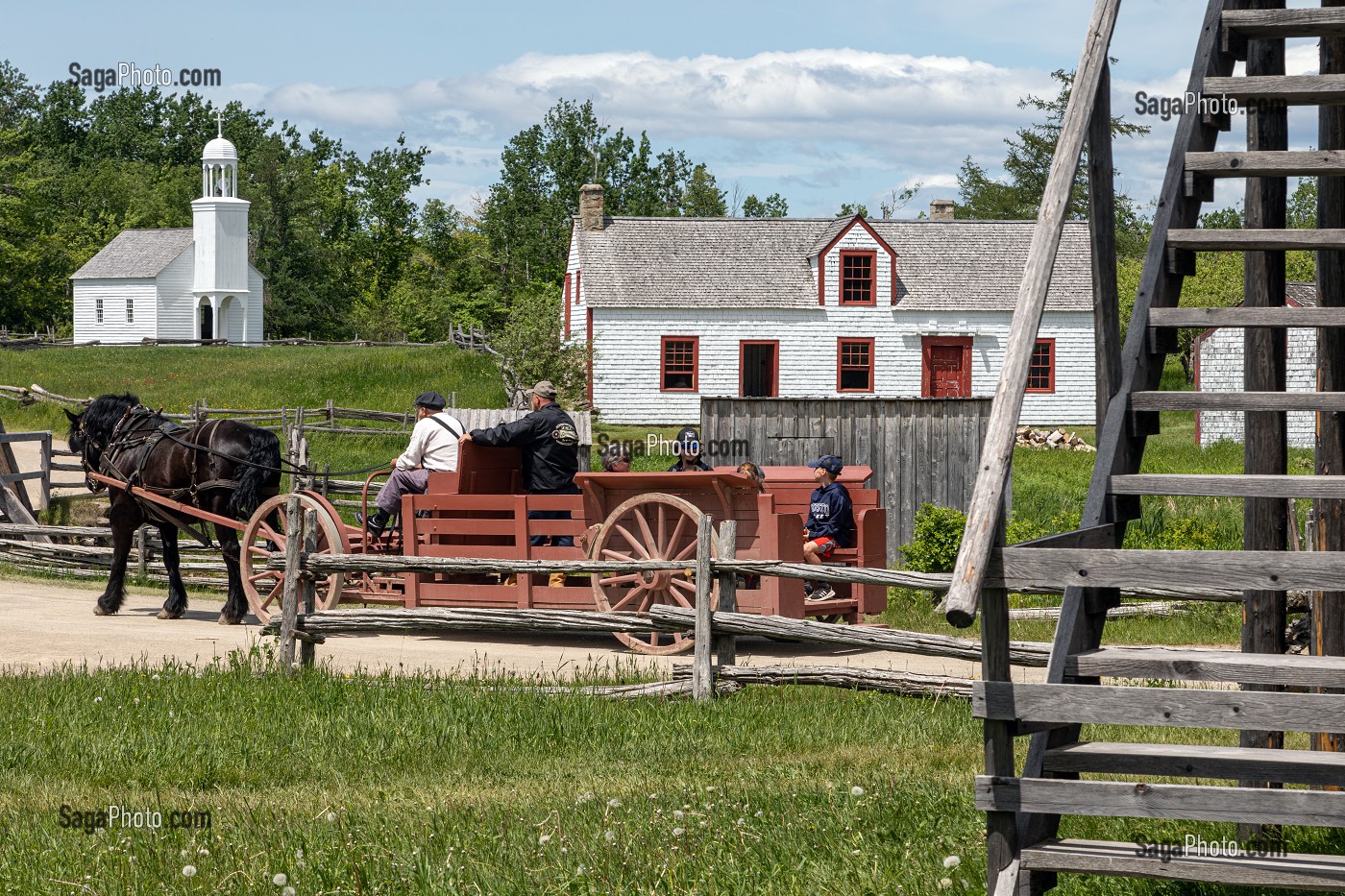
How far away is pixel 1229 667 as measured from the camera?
4352 mm

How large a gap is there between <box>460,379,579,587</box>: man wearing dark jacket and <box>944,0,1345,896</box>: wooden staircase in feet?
23.7

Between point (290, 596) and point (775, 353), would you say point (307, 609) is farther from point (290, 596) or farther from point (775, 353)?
point (775, 353)

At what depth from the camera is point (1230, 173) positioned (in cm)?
572

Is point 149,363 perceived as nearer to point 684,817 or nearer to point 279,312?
point 279,312

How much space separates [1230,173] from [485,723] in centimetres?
500

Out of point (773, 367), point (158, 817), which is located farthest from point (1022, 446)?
point (158, 817)

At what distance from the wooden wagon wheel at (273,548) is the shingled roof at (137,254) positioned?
5401 cm

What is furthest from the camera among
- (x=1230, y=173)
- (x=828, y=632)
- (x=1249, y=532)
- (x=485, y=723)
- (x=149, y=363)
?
(x=149, y=363)

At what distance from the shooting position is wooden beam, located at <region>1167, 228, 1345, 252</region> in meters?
5.41

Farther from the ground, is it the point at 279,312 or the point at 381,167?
the point at 381,167

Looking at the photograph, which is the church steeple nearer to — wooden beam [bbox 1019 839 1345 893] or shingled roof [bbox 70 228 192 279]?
shingled roof [bbox 70 228 192 279]

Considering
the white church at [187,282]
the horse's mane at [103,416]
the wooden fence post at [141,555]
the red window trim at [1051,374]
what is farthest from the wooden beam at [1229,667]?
the white church at [187,282]

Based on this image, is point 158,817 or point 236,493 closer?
point 158,817

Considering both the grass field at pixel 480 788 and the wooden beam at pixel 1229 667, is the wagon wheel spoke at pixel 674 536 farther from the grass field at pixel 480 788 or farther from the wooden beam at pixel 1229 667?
the wooden beam at pixel 1229 667
